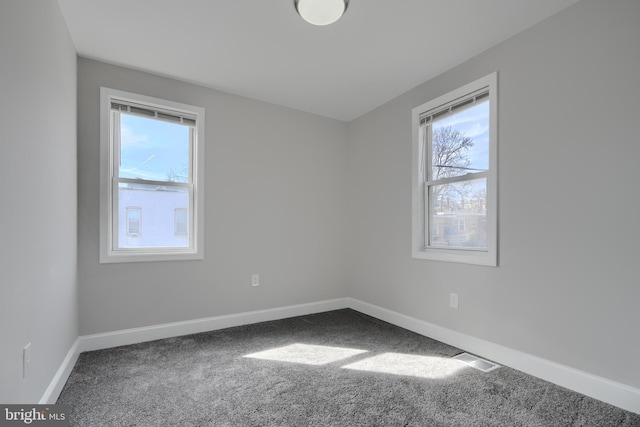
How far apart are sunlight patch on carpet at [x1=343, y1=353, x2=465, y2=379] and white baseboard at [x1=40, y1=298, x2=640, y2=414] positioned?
34cm

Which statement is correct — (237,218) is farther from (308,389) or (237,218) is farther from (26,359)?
(26,359)

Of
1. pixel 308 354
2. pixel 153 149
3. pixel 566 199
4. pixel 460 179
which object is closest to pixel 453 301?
pixel 460 179

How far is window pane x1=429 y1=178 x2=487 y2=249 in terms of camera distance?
2738mm

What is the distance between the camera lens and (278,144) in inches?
148

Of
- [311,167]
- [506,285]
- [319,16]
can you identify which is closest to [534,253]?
[506,285]

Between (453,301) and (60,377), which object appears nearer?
(60,377)

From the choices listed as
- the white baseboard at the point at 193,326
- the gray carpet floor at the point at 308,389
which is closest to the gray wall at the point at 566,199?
the gray carpet floor at the point at 308,389

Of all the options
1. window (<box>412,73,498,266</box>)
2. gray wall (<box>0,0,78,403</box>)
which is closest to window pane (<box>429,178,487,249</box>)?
window (<box>412,73,498,266</box>)

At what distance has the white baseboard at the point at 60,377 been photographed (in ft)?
5.99

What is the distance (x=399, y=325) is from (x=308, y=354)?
1.18 meters

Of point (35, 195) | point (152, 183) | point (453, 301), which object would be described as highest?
point (152, 183)

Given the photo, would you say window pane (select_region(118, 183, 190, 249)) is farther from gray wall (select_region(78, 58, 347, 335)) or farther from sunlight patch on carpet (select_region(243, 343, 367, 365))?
sunlight patch on carpet (select_region(243, 343, 367, 365))

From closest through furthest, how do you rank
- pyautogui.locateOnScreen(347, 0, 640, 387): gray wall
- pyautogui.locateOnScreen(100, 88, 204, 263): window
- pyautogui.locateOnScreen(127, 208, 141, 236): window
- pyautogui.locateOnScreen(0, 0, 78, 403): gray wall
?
pyautogui.locateOnScreen(0, 0, 78, 403): gray wall < pyautogui.locateOnScreen(347, 0, 640, 387): gray wall < pyautogui.locateOnScreen(100, 88, 204, 263): window < pyautogui.locateOnScreen(127, 208, 141, 236): window

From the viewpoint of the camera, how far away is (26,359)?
5.02ft
